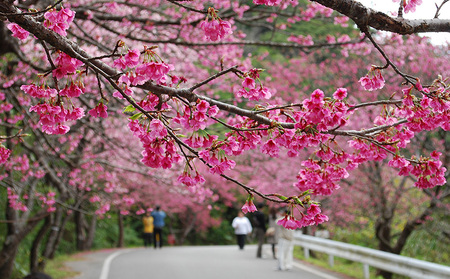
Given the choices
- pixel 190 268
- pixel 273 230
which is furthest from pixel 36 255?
pixel 273 230

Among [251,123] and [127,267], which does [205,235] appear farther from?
[251,123]

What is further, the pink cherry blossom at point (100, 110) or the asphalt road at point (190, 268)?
the asphalt road at point (190, 268)

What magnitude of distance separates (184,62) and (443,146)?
7.90 m

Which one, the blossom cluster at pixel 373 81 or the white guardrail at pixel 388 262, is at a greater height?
the blossom cluster at pixel 373 81

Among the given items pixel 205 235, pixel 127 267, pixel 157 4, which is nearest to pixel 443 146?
pixel 157 4

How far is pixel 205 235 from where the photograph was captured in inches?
1210

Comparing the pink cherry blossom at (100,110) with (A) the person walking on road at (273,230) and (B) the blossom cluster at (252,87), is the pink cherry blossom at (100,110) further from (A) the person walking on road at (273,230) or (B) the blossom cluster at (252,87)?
(A) the person walking on road at (273,230)

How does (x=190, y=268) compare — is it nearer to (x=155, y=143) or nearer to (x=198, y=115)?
(x=155, y=143)

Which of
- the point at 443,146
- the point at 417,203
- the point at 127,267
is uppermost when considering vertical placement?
the point at 443,146

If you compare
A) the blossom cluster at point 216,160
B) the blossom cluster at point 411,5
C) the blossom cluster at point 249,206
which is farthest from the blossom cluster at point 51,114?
the blossom cluster at point 411,5

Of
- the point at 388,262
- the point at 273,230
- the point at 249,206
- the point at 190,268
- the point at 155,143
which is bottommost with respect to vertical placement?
the point at 190,268

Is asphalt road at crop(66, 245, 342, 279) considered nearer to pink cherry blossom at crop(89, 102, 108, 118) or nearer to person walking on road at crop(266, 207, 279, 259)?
person walking on road at crop(266, 207, 279, 259)

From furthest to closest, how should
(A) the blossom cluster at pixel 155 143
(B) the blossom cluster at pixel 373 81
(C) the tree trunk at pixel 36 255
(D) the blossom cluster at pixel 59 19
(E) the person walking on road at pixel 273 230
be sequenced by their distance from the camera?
(E) the person walking on road at pixel 273 230 → (C) the tree trunk at pixel 36 255 → (B) the blossom cluster at pixel 373 81 → (A) the blossom cluster at pixel 155 143 → (D) the blossom cluster at pixel 59 19

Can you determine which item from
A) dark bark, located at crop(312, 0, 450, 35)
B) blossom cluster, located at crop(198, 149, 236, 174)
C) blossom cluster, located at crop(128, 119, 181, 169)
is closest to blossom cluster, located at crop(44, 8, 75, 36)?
blossom cluster, located at crop(128, 119, 181, 169)
